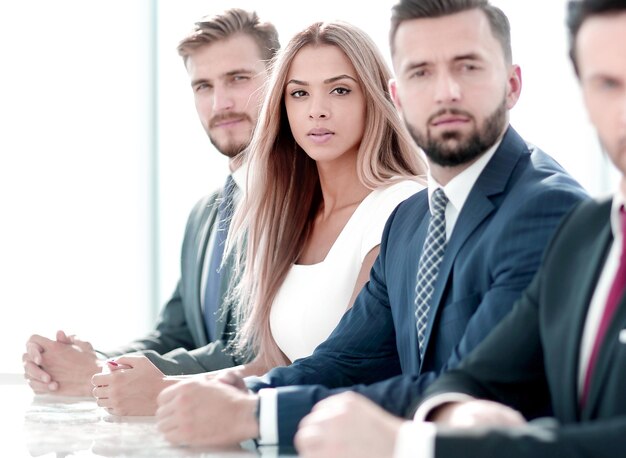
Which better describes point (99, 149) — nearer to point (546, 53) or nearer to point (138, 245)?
point (138, 245)

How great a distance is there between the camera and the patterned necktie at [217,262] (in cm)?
385

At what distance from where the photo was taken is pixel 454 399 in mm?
1812

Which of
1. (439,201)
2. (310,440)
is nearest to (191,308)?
(439,201)

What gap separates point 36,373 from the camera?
3.31 meters

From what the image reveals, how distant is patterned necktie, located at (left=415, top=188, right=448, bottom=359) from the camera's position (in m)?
2.42

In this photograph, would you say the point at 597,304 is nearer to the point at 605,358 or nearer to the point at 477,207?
the point at 605,358

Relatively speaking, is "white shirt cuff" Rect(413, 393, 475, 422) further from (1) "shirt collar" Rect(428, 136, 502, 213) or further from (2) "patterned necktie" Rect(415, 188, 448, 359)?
(1) "shirt collar" Rect(428, 136, 502, 213)

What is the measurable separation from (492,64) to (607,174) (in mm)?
4349

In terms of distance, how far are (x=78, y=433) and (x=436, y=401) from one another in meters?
0.97

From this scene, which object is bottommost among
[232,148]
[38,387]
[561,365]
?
[38,387]

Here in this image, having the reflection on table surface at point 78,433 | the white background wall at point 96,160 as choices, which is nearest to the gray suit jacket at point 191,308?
the reflection on table surface at point 78,433

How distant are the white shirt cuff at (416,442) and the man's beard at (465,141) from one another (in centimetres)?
95

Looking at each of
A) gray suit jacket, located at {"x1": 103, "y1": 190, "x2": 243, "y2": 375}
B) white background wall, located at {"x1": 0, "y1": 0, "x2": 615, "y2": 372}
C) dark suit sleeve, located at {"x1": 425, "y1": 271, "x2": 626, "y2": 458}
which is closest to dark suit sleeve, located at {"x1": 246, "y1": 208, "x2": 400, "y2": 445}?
dark suit sleeve, located at {"x1": 425, "y1": 271, "x2": 626, "y2": 458}

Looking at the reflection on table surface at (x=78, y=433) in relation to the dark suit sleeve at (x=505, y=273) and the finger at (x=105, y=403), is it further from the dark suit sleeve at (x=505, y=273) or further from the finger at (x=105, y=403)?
the dark suit sleeve at (x=505, y=273)
